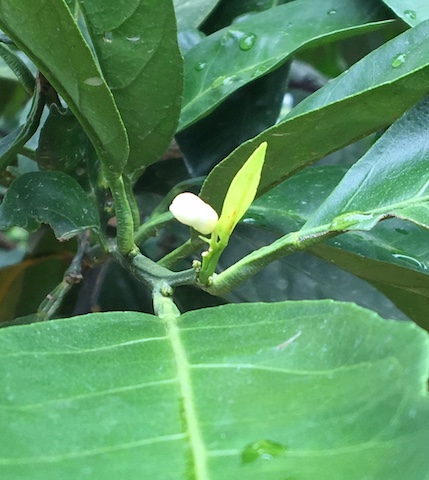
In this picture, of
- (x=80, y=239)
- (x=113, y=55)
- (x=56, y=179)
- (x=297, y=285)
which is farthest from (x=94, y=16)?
(x=297, y=285)

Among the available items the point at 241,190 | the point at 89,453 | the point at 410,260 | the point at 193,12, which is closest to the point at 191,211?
the point at 241,190

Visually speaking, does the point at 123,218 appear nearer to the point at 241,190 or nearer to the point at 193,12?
the point at 241,190

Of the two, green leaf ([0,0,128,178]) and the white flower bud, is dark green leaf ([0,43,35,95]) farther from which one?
the white flower bud

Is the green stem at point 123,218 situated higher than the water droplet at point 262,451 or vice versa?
the green stem at point 123,218

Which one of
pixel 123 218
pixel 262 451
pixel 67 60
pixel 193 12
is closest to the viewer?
pixel 262 451

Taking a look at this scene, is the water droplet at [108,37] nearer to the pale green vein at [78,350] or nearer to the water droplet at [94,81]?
the water droplet at [94,81]

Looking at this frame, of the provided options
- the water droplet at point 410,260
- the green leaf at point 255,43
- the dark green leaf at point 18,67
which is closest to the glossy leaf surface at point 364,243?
the water droplet at point 410,260
